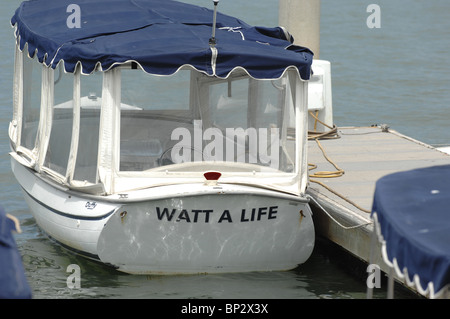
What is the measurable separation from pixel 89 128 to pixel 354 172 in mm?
3670

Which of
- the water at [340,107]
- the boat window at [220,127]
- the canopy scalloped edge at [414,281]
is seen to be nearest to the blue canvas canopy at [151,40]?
the boat window at [220,127]

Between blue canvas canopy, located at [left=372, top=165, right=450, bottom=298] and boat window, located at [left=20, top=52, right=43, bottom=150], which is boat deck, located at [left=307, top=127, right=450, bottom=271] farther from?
boat window, located at [left=20, top=52, right=43, bottom=150]

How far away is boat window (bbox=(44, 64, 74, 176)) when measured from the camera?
10.4 m

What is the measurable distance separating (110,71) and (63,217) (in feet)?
6.03

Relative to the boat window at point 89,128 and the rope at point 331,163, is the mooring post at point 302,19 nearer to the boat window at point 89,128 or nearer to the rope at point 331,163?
the rope at point 331,163

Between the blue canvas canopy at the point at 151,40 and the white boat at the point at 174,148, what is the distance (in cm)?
2

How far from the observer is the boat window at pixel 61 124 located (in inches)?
410

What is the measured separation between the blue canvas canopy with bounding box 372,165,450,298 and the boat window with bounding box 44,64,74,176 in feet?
14.6

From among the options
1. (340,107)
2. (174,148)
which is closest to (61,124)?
(174,148)

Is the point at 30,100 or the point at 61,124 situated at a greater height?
the point at 30,100

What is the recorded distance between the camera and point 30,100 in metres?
11.7

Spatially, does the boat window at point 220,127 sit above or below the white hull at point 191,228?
above

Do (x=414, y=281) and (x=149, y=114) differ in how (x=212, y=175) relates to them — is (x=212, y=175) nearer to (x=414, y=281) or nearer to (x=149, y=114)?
(x=149, y=114)
